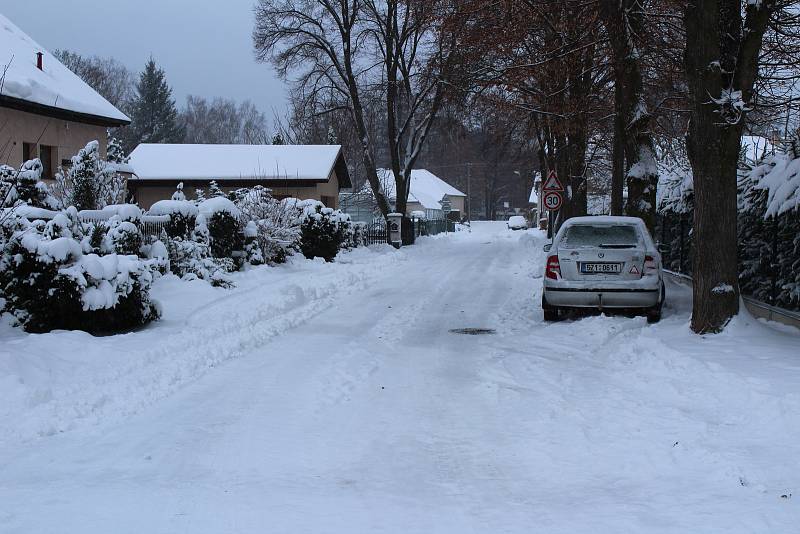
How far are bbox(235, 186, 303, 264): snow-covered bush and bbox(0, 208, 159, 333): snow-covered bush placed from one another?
10170 mm

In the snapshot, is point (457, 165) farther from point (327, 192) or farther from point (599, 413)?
point (599, 413)

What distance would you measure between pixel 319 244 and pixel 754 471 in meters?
21.4

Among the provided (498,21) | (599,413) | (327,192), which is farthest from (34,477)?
(327,192)

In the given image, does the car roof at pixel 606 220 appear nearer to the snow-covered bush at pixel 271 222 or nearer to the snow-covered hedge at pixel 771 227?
the snow-covered hedge at pixel 771 227

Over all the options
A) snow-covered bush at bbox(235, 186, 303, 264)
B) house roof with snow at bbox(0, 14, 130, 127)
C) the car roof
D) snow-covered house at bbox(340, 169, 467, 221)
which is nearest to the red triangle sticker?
snow-covered bush at bbox(235, 186, 303, 264)

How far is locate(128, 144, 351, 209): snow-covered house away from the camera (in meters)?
37.0

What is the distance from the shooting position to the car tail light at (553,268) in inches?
500

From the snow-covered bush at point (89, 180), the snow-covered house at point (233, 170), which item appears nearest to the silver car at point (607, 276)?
the snow-covered bush at point (89, 180)

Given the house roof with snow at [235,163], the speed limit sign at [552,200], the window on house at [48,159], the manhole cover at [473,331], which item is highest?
the house roof with snow at [235,163]

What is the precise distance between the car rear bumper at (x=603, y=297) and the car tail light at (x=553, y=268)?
204mm

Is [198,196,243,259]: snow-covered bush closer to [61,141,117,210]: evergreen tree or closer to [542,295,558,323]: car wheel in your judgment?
[61,141,117,210]: evergreen tree

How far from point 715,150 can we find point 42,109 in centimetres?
1866

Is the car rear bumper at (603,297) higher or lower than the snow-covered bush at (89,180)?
lower

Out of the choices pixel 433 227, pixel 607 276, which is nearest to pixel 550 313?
pixel 607 276
